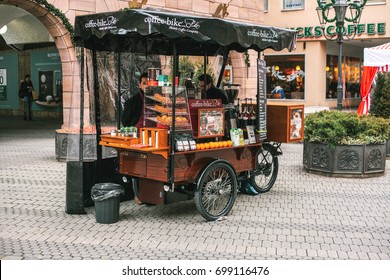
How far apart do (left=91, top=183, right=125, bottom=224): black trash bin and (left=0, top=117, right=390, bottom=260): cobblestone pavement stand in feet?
0.42

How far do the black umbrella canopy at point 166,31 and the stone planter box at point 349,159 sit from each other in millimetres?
2805

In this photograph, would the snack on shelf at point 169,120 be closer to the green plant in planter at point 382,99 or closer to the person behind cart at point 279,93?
the green plant in planter at point 382,99

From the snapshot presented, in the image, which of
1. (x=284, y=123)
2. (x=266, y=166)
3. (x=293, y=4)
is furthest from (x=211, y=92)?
(x=293, y=4)

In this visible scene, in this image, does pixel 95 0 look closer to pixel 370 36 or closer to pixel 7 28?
pixel 7 28

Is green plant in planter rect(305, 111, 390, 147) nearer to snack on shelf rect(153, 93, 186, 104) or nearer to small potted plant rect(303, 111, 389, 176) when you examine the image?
small potted plant rect(303, 111, 389, 176)

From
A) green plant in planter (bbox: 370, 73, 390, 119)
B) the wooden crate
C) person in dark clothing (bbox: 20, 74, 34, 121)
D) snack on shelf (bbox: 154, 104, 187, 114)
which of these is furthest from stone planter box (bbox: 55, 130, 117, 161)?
person in dark clothing (bbox: 20, 74, 34, 121)

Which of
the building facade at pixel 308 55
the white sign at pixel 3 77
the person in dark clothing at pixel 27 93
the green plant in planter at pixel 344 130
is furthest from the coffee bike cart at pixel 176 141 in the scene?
the building facade at pixel 308 55

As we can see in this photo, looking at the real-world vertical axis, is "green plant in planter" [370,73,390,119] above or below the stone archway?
below

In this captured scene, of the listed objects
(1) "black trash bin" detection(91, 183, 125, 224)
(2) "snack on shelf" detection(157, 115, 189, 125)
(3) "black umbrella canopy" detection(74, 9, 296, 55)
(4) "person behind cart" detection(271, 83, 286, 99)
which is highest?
(3) "black umbrella canopy" detection(74, 9, 296, 55)

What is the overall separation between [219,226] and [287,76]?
87.8ft

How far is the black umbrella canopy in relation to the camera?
6.56m

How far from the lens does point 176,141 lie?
7055mm

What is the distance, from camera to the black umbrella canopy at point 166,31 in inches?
258

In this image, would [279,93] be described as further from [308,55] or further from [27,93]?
[27,93]
